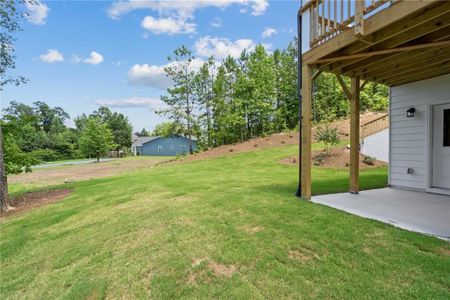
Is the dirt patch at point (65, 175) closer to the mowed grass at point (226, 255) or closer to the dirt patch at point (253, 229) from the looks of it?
the mowed grass at point (226, 255)

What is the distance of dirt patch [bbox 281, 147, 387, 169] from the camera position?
10164 millimetres

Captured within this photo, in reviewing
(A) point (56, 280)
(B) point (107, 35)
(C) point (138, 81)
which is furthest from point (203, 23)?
(C) point (138, 81)

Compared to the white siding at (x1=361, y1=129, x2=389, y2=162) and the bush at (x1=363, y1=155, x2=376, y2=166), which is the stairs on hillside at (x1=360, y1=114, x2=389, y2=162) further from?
the bush at (x1=363, y1=155, x2=376, y2=166)

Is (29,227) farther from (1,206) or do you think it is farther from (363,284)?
(363,284)

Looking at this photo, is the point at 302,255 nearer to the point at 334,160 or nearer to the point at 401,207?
the point at 401,207

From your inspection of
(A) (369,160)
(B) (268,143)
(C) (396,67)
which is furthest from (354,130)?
(B) (268,143)

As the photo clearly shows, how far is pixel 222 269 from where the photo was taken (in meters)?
2.55

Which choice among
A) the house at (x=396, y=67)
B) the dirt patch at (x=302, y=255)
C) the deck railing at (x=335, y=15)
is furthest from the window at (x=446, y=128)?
the dirt patch at (x=302, y=255)

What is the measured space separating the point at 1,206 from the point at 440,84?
10.6m

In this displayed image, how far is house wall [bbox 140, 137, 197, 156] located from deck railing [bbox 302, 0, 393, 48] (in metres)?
35.3

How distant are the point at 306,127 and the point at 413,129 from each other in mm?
2902

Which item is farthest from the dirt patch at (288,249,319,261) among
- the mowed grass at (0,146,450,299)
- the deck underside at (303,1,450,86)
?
the deck underside at (303,1,450,86)

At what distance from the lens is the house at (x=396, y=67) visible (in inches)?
120

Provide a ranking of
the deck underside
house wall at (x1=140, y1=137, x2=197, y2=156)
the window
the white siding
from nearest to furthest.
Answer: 1. the deck underside
2. the window
3. the white siding
4. house wall at (x1=140, y1=137, x2=197, y2=156)
